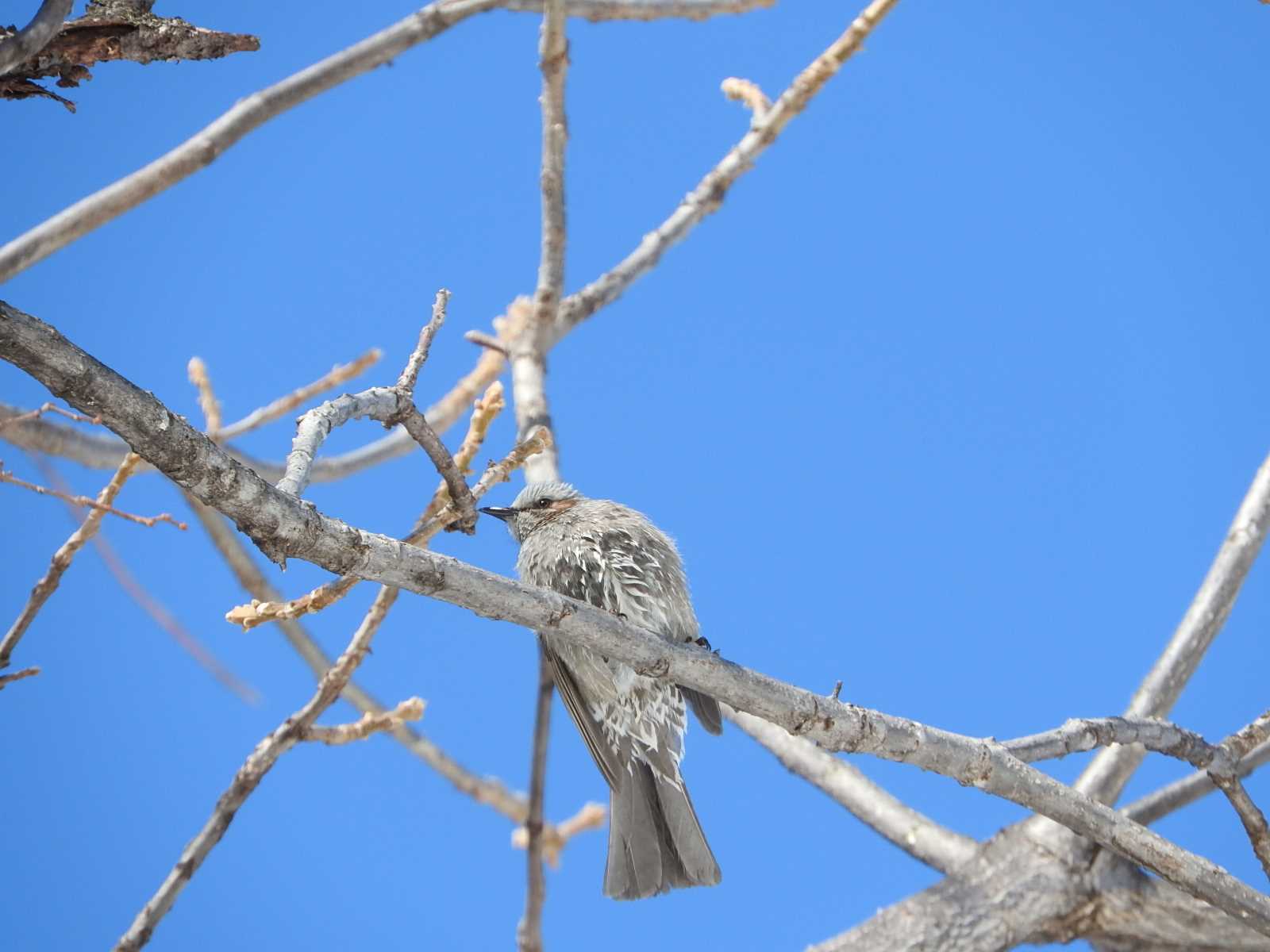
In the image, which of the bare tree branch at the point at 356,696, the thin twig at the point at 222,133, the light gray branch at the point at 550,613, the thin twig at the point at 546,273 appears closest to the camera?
the light gray branch at the point at 550,613

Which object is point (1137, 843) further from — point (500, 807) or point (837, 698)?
point (500, 807)

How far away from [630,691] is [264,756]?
124cm

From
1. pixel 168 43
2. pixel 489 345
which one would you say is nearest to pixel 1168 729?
pixel 489 345

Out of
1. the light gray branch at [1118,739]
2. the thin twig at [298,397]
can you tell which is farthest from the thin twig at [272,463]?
the light gray branch at [1118,739]

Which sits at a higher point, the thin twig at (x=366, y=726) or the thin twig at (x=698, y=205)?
the thin twig at (x=698, y=205)

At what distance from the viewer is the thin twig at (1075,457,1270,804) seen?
11.9ft

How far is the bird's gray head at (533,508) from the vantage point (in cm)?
411

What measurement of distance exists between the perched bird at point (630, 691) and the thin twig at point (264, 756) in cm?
87

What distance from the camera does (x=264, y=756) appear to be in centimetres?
276

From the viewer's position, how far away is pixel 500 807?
3646mm

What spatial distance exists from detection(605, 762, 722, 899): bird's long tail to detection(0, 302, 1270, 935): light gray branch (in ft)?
3.10

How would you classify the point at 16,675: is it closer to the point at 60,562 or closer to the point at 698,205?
the point at 60,562

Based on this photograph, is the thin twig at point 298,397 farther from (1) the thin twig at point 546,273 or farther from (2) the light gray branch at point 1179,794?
(2) the light gray branch at point 1179,794

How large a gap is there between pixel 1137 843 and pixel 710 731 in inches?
48.8
